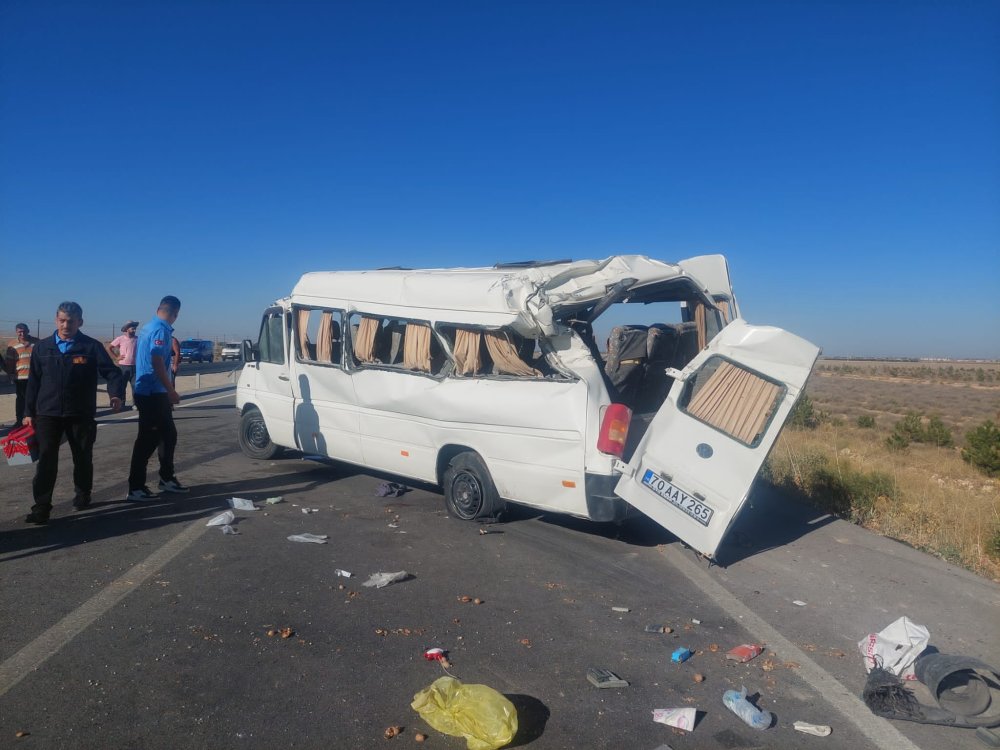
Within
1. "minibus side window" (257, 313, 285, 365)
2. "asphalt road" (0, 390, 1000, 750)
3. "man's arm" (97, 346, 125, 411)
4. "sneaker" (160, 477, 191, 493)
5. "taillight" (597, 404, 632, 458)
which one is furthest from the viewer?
"minibus side window" (257, 313, 285, 365)

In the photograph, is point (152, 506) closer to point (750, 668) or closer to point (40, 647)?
point (40, 647)

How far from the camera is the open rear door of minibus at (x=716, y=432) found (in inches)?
219

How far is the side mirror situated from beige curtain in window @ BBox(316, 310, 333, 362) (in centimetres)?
168

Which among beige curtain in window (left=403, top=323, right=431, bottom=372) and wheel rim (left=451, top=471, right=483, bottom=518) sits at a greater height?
beige curtain in window (left=403, top=323, right=431, bottom=372)

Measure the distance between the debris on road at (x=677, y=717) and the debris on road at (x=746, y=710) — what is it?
24 centimetres

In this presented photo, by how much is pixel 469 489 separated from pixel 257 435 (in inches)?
172

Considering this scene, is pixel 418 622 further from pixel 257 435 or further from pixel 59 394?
pixel 257 435

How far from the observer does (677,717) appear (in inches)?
144

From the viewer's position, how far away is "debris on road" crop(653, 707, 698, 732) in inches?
142

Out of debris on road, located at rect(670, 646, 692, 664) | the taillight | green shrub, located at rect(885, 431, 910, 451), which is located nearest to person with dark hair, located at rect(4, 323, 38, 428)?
the taillight

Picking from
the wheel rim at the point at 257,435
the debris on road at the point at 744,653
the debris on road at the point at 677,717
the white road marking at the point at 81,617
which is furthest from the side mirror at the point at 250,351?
the debris on road at the point at 677,717

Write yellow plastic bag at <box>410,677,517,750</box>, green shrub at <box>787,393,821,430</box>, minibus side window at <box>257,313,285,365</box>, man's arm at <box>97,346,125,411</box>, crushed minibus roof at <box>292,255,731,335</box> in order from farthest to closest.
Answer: green shrub at <box>787,393,821,430</box>
minibus side window at <box>257,313,285,365</box>
man's arm at <box>97,346,125,411</box>
crushed minibus roof at <box>292,255,731,335</box>
yellow plastic bag at <box>410,677,517,750</box>

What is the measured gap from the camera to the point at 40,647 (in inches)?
165

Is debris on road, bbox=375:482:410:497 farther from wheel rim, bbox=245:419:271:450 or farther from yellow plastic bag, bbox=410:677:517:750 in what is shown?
yellow plastic bag, bbox=410:677:517:750
